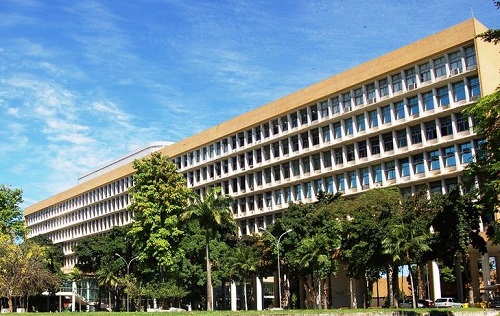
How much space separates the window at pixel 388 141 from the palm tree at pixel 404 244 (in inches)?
673

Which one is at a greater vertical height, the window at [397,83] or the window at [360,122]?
the window at [397,83]

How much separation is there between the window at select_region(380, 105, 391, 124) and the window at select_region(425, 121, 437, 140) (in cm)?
460

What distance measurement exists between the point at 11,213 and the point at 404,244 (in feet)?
168

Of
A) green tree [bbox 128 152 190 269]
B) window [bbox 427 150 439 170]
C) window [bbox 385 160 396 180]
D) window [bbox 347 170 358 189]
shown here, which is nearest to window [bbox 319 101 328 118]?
window [bbox 347 170 358 189]

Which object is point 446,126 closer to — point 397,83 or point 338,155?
point 397,83

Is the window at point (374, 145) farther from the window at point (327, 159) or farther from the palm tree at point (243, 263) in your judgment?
the palm tree at point (243, 263)

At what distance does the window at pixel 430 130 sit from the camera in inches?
2258

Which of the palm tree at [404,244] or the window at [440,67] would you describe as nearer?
the palm tree at [404,244]

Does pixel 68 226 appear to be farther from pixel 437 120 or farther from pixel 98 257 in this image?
pixel 437 120

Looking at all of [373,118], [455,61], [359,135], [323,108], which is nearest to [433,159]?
[373,118]

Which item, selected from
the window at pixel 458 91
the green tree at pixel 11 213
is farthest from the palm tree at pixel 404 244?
the green tree at pixel 11 213

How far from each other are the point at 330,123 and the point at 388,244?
2514 cm

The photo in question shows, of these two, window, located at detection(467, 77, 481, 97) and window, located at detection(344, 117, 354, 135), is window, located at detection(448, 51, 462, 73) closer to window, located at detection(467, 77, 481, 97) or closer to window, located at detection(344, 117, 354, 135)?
window, located at detection(467, 77, 481, 97)

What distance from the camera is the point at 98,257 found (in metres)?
81.1
